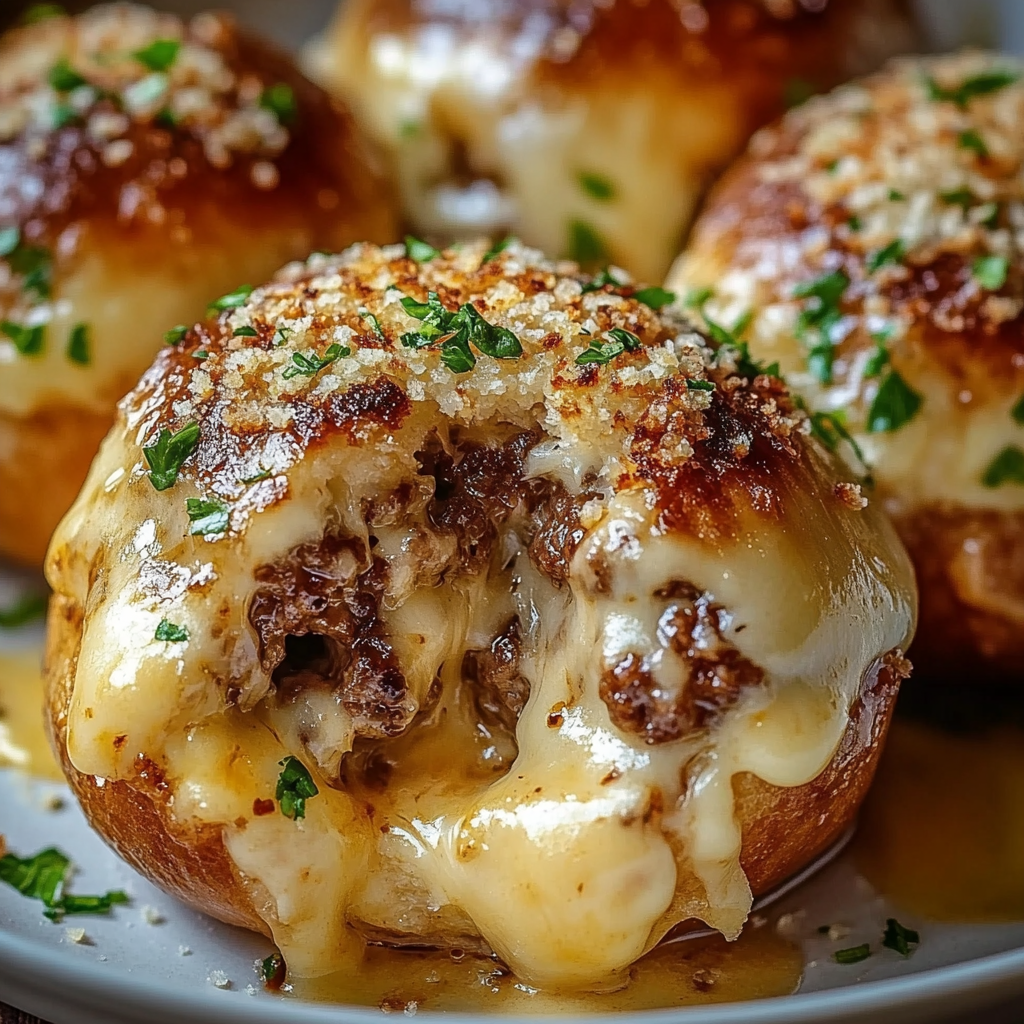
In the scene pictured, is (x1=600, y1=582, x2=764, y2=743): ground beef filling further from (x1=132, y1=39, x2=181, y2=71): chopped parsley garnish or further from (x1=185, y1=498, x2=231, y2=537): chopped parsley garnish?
(x1=132, y1=39, x2=181, y2=71): chopped parsley garnish

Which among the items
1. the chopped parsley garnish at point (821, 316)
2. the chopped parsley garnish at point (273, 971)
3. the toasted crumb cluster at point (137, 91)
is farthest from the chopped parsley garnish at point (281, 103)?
the chopped parsley garnish at point (273, 971)

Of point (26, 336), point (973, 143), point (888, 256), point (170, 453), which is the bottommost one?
point (26, 336)

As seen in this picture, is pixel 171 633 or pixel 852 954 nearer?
pixel 171 633

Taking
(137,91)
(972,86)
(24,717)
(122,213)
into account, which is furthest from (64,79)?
(972,86)

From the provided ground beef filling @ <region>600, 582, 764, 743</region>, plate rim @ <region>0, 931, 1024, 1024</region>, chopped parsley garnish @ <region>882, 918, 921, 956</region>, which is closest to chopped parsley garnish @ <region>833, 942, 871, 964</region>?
chopped parsley garnish @ <region>882, 918, 921, 956</region>

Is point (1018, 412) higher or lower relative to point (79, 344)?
higher

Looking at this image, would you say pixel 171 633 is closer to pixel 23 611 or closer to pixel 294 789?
pixel 294 789
